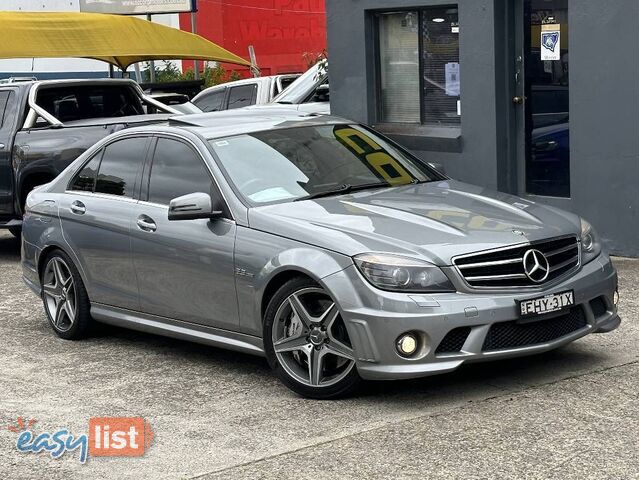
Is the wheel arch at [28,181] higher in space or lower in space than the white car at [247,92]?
lower

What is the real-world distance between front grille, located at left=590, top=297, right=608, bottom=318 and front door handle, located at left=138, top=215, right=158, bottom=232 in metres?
2.78

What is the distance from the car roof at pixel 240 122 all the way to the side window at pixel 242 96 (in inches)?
370

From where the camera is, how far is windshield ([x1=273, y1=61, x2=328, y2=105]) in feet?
52.6

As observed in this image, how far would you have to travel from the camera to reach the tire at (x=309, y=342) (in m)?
6.75

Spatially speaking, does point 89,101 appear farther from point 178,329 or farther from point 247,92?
point 178,329

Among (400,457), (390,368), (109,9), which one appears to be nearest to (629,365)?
(390,368)

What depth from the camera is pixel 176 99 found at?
19312mm

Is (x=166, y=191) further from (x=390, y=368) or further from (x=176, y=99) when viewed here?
(x=176, y=99)

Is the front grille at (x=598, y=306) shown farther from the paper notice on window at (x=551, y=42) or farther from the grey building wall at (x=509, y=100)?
the paper notice on window at (x=551, y=42)

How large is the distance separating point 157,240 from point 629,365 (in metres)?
3.01

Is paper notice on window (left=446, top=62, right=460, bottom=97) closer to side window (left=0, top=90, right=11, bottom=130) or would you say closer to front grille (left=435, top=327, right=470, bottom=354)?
side window (left=0, top=90, right=11, bottom=130)

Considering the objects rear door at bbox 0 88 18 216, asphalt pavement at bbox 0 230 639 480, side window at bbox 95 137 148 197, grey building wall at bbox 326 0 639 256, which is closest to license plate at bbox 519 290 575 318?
asphalt pavement at bbox 0 230 639 480

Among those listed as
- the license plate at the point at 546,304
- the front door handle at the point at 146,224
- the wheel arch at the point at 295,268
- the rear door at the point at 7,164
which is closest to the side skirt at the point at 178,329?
the wheel arch at the point at 295,268

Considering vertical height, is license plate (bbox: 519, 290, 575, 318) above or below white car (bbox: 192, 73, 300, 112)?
below
